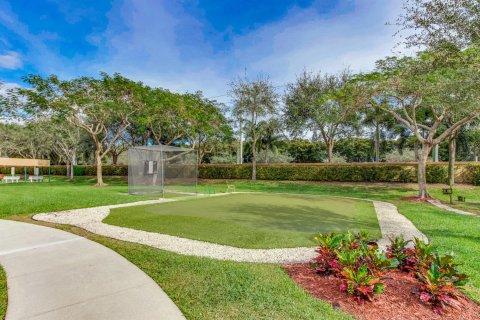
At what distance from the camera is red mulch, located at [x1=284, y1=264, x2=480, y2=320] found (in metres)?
2.63

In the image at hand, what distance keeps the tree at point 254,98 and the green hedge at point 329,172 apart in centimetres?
387

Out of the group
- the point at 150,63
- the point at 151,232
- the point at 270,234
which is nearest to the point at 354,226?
the point at 270,234

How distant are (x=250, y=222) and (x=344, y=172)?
47.1 feet

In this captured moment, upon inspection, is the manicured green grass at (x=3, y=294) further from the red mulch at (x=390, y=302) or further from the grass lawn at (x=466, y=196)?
the grass lawn at (x=466, y=196)

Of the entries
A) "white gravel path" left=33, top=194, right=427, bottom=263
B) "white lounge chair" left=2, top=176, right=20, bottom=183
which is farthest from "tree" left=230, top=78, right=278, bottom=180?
"white lounge chair" left=2, top=176, right=20, bottom=183

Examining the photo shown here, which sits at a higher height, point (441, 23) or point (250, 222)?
point (441, 23)

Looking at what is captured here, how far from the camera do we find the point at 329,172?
20.1 m

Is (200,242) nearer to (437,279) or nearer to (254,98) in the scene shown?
(437,279)

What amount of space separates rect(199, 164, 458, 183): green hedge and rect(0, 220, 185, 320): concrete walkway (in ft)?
58.4

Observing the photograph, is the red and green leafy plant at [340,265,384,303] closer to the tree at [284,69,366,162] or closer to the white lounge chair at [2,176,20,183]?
the tree at [284,69,366,162]

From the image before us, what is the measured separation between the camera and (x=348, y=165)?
19.6 m

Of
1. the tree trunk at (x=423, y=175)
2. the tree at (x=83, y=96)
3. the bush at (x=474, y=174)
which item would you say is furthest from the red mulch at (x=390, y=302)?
the tree at (x=83, y=96)

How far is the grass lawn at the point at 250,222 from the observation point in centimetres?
555

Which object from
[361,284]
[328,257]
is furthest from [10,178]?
[361,284]
